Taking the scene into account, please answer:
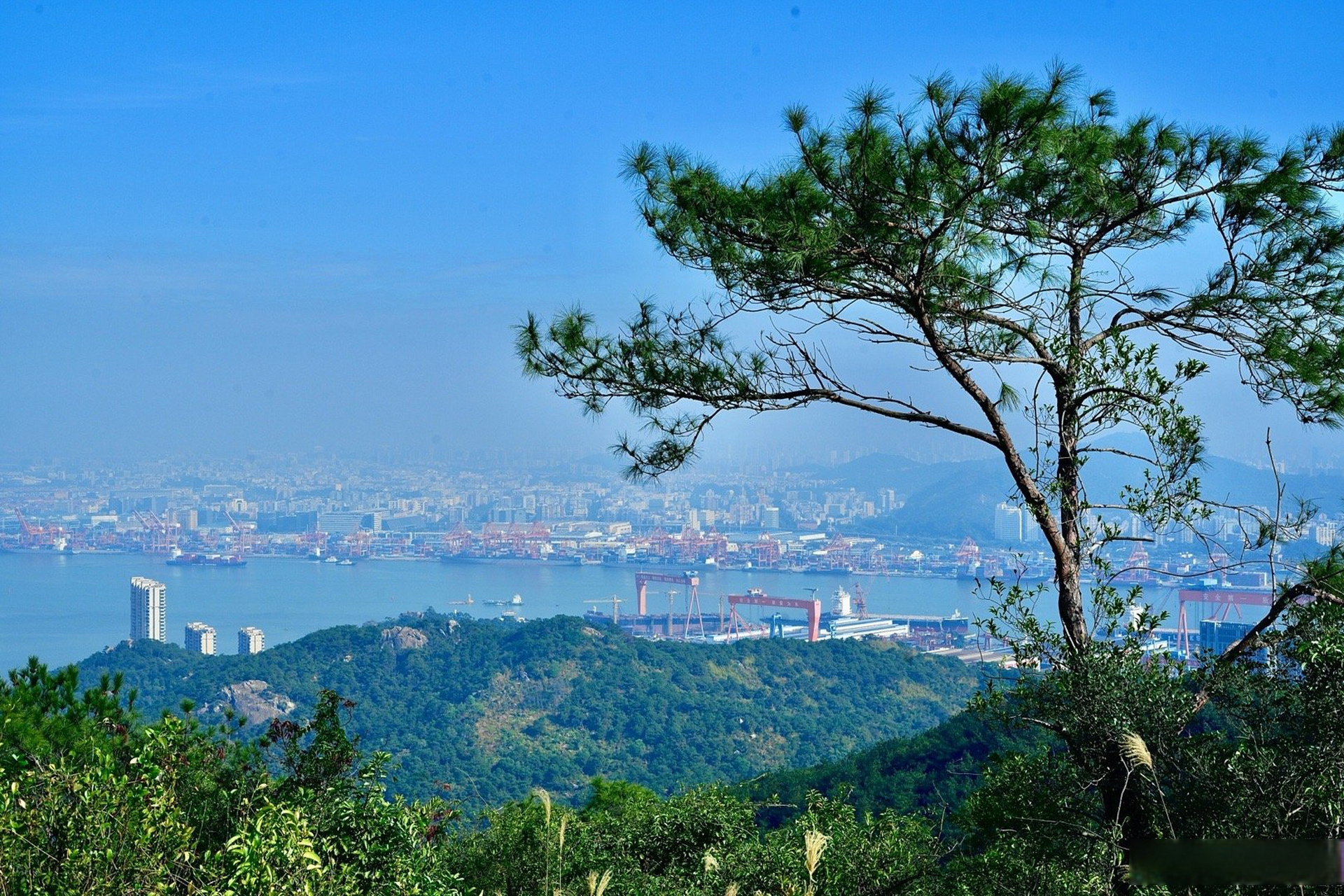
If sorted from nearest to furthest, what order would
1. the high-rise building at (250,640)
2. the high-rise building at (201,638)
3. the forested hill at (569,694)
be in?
the forested hill at (569,694) < the high-rise building at (250,640) < the high-rise building at (201,638)

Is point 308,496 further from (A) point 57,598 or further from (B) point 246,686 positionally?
(B) point 246,686

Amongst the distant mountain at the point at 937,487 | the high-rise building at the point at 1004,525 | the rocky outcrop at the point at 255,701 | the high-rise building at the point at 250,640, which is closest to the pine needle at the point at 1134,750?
the rocky outcrop at the point at 255,701

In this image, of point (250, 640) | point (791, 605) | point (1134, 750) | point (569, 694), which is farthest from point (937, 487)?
point (1134, 750)

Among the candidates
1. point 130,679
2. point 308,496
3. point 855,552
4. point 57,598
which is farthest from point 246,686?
point 308,496

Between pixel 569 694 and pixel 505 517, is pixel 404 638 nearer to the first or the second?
pixel 569 694

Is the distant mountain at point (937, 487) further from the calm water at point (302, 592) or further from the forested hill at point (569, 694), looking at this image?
the forested hill at point (569, 694)

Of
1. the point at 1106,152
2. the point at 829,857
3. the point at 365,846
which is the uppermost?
the point at 1106,152
